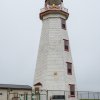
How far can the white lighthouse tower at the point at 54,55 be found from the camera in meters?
36.2

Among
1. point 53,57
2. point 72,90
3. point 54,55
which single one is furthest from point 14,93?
point 72,90

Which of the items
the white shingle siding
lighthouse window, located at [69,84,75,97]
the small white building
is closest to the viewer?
the white shingle siding

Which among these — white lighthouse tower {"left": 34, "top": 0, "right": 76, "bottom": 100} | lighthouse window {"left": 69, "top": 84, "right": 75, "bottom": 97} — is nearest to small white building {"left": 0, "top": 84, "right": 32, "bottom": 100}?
white lighthouse tower {"left": 34, "top": 0, "right": 76, "bottom": 100}

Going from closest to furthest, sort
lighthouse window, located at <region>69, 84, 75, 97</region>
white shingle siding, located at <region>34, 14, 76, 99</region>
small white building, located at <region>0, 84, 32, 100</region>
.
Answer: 1. white shingle siding, located at <region>34, 14, 76, 99</region>
2. lighthouse window, located at <region>69, 84, 75, 97</region>
3. small white building, located at <region>0, 84, 32, 100</region>

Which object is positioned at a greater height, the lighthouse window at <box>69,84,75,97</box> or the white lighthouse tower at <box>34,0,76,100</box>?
the white lighthouse tower at <box>34,0,76,100</box>

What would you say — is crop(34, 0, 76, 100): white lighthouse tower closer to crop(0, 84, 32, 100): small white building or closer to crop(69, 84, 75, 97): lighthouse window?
crop(69, 84, 75, 97): lighthouse window

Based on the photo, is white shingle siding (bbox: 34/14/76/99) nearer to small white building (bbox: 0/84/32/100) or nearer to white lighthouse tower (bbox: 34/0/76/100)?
white lighthouse tower (bbox: 34/0/76/100)

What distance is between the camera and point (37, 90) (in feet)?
121

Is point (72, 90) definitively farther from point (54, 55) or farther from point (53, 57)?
point (54, 55)

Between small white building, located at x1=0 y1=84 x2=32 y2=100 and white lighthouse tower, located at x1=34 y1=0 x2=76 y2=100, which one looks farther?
small white building, located at x1=0 y1=84 x2=32 y2=100

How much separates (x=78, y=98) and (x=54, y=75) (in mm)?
4405

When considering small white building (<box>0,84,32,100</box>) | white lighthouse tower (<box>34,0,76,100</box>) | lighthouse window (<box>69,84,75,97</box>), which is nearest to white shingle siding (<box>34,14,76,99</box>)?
white lighthouse tower (<box>34,0,76,100</box>)

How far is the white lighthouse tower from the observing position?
36188 mm

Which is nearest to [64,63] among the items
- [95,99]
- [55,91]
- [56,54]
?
[56,54]
